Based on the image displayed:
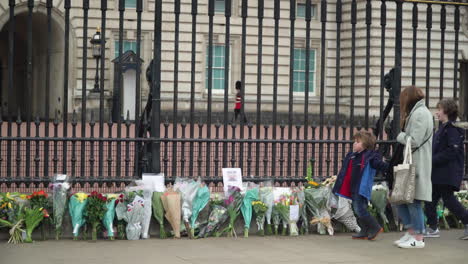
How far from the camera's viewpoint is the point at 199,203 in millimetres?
9500

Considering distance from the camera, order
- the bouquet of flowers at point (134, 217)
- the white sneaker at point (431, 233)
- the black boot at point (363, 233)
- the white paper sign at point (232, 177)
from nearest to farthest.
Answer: the bouquet of flowers at point (134, 217) < the black boot at point (363, 233) < the white paper sign at point (232, 177) < the white sneaker at point (431, 233)

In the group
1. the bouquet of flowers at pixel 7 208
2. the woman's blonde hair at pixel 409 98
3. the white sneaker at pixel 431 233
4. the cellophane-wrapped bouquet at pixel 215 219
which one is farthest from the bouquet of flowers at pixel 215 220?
the white sneaker at pixel 431 233

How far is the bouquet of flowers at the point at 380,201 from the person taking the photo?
10.2 meters

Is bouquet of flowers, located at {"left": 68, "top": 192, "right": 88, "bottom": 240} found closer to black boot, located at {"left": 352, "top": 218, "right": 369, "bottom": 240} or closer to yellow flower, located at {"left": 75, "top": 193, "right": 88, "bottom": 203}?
yellow flower, located at {"left": 75, "top": 193, "right": 88, "bottom": 203}

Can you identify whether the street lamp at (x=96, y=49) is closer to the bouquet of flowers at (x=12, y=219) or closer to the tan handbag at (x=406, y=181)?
the bouquet of flowers at (x=12, y=219)

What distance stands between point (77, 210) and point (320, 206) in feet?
9.13

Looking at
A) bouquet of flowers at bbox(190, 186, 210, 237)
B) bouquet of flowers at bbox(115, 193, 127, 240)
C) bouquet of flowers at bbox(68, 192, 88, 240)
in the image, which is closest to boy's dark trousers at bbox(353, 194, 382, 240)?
bouquet of flowers at bbox(190, 186, 210, 237)

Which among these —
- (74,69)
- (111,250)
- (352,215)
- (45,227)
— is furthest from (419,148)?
(74,69)

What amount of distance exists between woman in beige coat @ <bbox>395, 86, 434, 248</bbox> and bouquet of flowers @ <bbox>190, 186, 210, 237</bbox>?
7.00ft

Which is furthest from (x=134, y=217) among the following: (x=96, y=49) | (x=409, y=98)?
(x=96, y=49)

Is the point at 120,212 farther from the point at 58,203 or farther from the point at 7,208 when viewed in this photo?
the point at 7,208

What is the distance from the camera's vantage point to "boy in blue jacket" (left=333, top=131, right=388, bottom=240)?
9469 mm

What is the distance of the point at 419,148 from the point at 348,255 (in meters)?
1.54

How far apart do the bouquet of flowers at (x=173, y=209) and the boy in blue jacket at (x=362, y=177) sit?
1843mm
